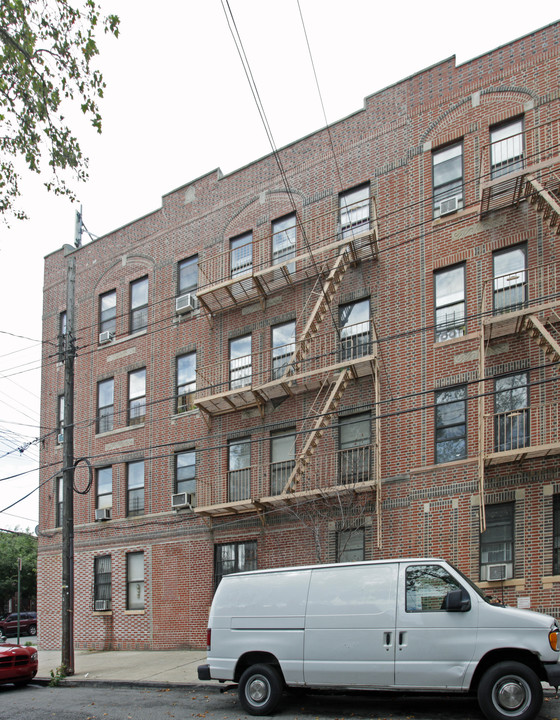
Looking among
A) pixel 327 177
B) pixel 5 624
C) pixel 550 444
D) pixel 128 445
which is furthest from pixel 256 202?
pixel 5 624

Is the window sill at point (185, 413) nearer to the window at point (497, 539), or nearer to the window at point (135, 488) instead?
the window at point (135, 488)

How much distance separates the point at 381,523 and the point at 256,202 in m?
10.8

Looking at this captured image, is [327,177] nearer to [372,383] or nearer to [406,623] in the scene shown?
[372,383]

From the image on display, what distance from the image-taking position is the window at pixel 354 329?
20.1 meters

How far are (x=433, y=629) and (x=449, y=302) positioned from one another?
10.2 metres

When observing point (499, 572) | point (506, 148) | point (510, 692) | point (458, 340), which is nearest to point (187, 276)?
point (458, 340)

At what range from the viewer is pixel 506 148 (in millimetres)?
18516

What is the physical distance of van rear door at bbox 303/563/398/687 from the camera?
10.6 m

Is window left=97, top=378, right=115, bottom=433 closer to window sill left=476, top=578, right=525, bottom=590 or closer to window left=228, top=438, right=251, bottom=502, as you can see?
window left=228, top=438, right=251, bottom=502

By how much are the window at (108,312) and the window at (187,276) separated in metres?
3.36

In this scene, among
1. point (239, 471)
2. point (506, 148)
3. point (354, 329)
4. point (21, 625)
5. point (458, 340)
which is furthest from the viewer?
point (21, 625)

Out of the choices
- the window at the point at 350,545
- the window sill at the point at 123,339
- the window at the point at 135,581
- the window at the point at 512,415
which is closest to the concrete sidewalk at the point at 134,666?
the window at the point at 135,581

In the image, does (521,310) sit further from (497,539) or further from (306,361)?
(306,361)

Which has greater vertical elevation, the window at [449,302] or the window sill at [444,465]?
the window at [449,302]
